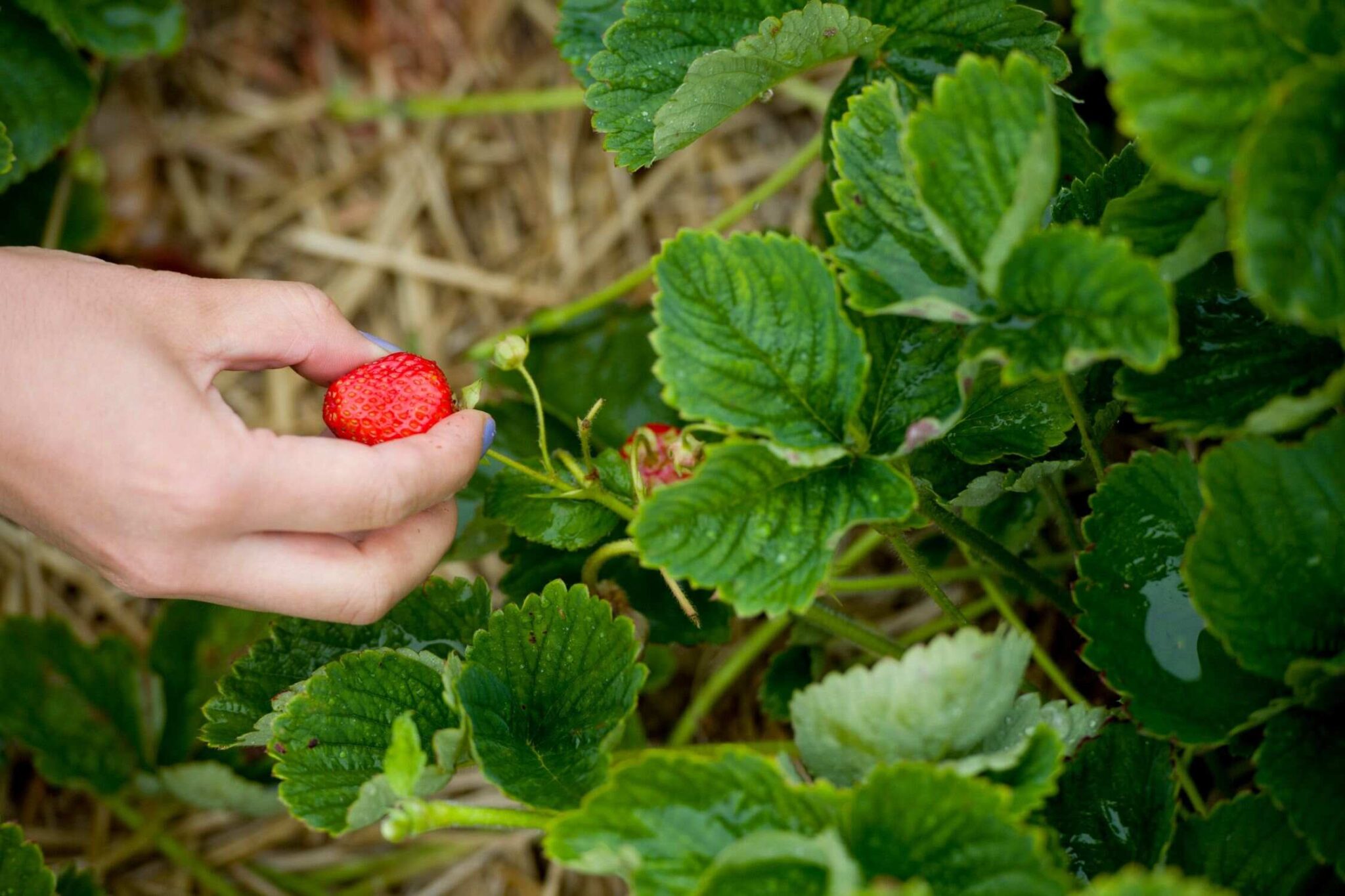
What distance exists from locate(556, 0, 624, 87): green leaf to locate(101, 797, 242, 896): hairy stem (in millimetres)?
980

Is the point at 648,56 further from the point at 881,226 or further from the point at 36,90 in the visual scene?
the point at 36,90

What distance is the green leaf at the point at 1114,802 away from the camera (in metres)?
0.75

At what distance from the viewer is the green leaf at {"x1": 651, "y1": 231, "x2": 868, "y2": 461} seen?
72 cm

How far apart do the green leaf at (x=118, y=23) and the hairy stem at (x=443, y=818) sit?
96 centimetres

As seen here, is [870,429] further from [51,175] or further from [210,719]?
[51,175]

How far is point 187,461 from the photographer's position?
718mm

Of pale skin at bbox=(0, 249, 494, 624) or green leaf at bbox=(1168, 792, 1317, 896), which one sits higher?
pale skin at bbox=(0, 249, 494, 624)

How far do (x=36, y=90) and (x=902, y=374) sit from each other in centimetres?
100

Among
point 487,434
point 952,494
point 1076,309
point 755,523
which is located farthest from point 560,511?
point 1076,309

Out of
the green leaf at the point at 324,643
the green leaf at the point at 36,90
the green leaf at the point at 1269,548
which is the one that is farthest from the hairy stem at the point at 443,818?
the green leaf at the point at 36,90

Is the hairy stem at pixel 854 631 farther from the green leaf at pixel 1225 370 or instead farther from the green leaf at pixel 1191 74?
the green leaf at pixel 1191 74

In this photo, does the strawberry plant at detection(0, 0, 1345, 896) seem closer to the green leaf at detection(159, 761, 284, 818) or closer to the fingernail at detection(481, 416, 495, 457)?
the fingernail at detection(481, 416, 495, 457)

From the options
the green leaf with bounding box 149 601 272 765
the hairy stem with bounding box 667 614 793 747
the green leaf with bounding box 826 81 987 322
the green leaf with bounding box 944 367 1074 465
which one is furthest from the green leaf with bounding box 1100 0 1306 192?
the green leaf with bounding box 149 601 272 765

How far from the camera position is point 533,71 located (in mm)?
1748
